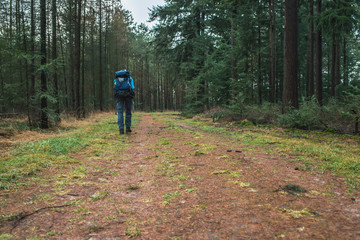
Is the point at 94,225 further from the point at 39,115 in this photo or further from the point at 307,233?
the point at 39,115

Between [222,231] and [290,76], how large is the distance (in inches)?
320

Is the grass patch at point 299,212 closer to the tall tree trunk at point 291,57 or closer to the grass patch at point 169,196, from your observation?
the grass patch at point 169,196

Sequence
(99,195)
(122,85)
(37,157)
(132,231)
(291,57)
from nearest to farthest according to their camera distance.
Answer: (132,231) < (99,195) < (37,157) < (122,85) < (291,57)

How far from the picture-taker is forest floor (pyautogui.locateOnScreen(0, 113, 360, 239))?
5.12 feet

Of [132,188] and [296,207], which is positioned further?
[132,188]

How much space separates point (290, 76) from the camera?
8.01m

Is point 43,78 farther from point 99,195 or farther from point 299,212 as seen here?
point 299,212

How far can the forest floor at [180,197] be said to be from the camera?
1561 millimetres

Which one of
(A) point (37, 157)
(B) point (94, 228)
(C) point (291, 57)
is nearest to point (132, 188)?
(B) point (94, 228)

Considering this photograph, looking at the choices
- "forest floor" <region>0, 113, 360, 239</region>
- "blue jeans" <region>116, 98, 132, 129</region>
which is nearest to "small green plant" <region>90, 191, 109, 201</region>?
"forest floor" <region>0, 113, 360, 239</region>

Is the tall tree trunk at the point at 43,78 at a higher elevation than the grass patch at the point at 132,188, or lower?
higher

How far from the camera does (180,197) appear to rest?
2.20m

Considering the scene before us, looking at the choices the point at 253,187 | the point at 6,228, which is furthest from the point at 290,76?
the point at 6,228

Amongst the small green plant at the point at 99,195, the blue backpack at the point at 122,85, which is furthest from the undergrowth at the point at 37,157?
the blue backpack at the point at 122,85
